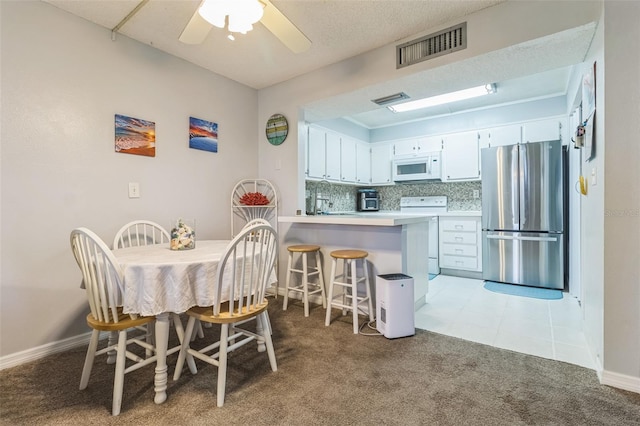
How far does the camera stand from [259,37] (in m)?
2.56

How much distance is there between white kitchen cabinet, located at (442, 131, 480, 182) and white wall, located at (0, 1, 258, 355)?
3.65 meters

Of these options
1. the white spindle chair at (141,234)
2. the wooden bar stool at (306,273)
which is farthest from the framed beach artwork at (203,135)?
the wooden bar stool at (306,273)

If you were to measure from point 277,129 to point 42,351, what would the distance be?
2765 millimetres

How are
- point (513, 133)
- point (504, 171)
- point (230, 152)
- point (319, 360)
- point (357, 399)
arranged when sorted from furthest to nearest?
1. point (513, 133)
2. point (504, 171)
3. point (230, 152)
4. point (319, 360)
5. point (357, 399)

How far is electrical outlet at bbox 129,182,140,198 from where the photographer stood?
8.33 feet

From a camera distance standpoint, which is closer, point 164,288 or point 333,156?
point 164,288

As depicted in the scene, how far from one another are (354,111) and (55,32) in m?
2.64

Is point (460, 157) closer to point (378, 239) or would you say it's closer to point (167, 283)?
point (378, 239)

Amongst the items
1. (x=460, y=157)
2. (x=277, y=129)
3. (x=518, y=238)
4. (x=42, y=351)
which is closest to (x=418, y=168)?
(x=460, y=157)

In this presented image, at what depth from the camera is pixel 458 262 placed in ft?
14.3

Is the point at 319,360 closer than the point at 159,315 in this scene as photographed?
No

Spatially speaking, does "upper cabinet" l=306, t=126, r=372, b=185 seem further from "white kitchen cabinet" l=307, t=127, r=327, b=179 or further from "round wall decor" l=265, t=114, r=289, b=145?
"round wall decor" l=265, t=114, r=289, b=145

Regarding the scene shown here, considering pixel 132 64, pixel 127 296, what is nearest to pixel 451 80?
pixel 132 64

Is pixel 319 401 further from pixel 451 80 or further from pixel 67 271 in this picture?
pixel 451 80
